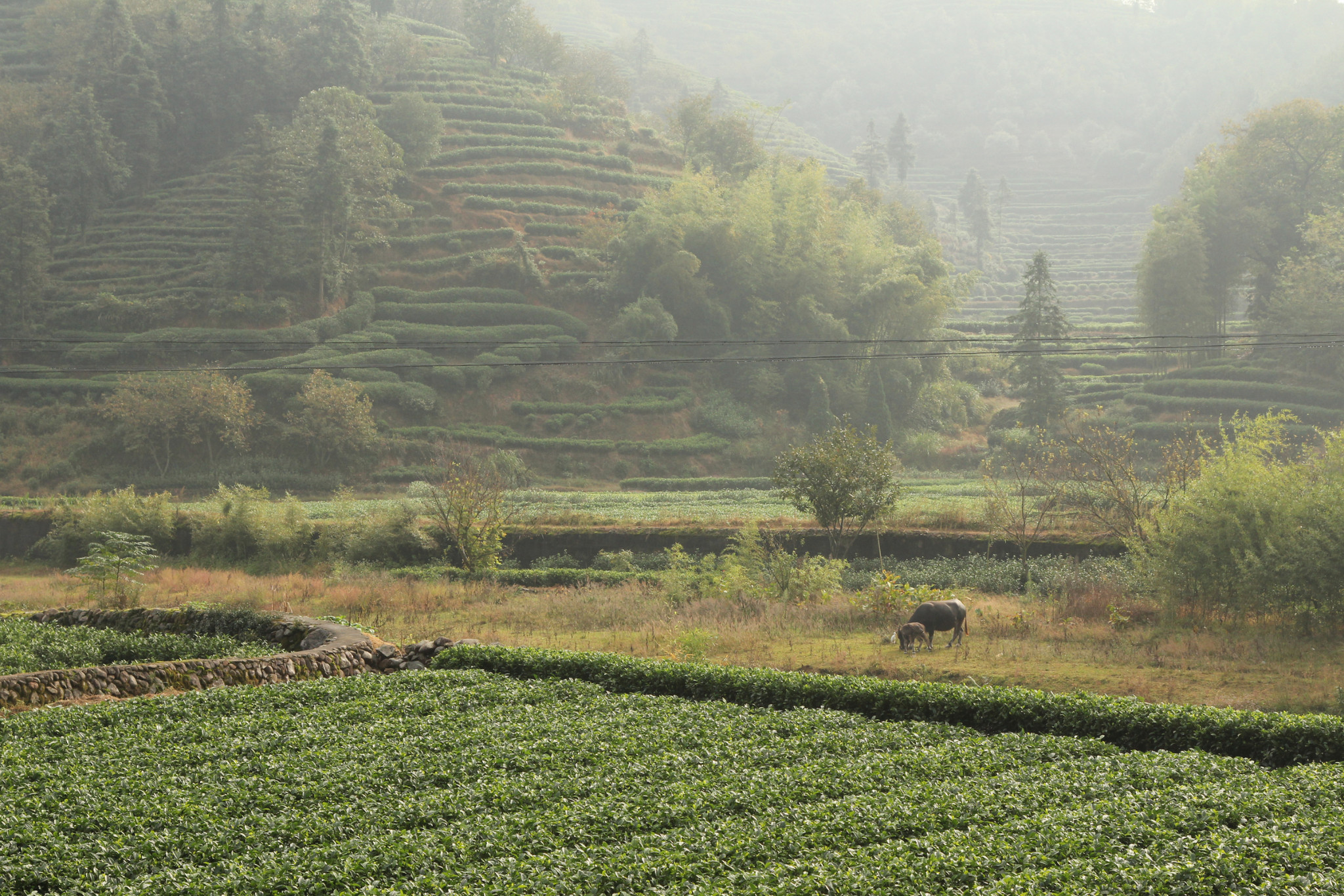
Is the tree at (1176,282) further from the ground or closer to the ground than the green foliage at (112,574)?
further from the ground

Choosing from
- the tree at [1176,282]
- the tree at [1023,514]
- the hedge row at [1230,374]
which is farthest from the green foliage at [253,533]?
the tree at [1176,282]

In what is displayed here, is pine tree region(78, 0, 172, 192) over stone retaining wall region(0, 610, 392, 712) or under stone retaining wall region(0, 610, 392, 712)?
over

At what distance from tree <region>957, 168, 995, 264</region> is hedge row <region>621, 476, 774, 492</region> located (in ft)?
256

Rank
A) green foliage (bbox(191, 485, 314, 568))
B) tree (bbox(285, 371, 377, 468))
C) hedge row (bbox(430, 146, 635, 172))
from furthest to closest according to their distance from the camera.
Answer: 1. hedge row (bbox(430, 146, 635, 172))
2. tree (bbox(285, 371, 377, 468))
3. green foliage (bbox(191, 485, 314, 568))

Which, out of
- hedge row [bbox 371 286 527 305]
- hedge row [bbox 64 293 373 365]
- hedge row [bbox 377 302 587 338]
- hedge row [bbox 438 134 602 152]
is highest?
hedge row [bbox 438 134 602 152]

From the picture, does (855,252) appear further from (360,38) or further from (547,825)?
(547,825)

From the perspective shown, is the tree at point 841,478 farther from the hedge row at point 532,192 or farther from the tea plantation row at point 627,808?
the hedge row at point 532,192

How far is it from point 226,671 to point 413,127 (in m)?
70.5

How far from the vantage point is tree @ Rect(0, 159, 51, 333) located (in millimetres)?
54094

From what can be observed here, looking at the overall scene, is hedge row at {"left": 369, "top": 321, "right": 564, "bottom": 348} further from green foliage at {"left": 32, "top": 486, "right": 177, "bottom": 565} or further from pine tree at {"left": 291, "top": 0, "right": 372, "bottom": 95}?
pine tree at {"left": 291, "top": 0, "right": 372, "bottom": 95}

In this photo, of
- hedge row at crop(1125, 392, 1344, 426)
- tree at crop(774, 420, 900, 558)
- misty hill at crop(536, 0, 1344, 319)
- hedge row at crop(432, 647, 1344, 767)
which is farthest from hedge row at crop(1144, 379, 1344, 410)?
hedge row at crop(432, 647, 1344, 767)

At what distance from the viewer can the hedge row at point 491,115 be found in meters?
85.1

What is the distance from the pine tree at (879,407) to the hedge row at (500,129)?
40.1m

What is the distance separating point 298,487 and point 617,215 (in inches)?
1432
